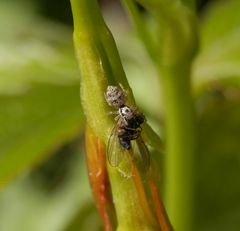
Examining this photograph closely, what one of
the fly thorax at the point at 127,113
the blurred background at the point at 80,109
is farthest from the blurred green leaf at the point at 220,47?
the fly thorax at the point at 127,113

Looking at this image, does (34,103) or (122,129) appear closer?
(122,129)

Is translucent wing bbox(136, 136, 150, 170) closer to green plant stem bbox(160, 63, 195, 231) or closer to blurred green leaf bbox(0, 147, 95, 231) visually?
green plant stem bbox(160, 63, 195, 231)

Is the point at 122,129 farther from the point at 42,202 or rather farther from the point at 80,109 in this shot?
the point at 42,202

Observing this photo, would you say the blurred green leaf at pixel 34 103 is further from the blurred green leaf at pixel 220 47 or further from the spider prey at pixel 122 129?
the spider prey at pixel 122 129

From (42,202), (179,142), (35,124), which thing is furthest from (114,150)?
(42,202)

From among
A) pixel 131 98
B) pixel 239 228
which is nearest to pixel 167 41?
pixel 131 98
